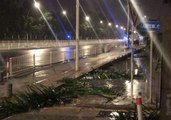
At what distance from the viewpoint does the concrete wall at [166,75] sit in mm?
6562

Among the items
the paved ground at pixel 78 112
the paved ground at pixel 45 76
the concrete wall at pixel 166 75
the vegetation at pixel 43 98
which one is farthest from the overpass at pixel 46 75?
the concrete wall at pixel 166 75

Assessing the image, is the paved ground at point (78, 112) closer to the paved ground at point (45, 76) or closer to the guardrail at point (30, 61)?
the paved ground at point (45, 76)

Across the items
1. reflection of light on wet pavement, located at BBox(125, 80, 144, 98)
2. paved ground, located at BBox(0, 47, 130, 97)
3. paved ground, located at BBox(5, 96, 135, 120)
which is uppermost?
paved ground, located at BBox(0, 47, 130, 97)

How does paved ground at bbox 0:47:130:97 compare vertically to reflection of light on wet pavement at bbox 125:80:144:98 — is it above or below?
above

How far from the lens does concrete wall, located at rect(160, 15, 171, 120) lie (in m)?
6.56

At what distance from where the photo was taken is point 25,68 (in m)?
22.0

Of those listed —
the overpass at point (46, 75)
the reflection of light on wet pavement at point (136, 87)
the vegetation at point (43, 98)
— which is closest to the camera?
the vegetation at point (43, 98)

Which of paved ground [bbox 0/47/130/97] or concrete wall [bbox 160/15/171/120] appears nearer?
concrete wall [bbox 160/15/171/120]

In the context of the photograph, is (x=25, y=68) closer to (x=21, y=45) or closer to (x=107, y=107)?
(x=107, y=107)

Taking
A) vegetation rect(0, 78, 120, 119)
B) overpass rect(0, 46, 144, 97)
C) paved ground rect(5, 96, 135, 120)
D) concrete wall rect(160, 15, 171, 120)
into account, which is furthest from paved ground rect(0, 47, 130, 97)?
concrete wall rect(160, 15, 171, 120)

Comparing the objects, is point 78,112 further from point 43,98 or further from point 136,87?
point 136,87

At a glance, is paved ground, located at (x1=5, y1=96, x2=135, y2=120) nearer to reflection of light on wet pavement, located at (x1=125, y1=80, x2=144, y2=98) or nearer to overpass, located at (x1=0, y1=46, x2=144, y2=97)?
reflection of light on wet pavement, located at (x1=125, y1=80, x2=144, y2=98)

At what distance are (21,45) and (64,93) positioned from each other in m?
54.8

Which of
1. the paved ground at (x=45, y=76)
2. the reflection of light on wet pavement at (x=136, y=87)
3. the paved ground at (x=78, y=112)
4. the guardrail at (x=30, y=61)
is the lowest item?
the paved ground at (x=78, y=112)
